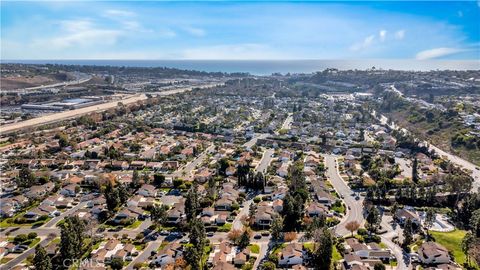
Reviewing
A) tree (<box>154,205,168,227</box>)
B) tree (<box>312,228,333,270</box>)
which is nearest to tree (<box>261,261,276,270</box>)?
tree (<box>312,228,333,270</box>)

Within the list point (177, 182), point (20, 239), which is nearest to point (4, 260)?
point (20, 239)

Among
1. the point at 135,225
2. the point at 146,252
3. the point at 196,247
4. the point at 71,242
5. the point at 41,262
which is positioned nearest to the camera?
the point at 41,262

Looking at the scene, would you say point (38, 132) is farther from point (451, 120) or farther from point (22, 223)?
point (451, 120)

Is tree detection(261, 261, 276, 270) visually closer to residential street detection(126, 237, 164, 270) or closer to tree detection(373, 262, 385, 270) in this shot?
tree detection(373, 262, 385, 270)

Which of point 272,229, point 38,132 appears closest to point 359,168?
point 272,229

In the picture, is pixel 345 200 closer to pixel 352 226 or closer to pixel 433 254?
pixel 352 226
